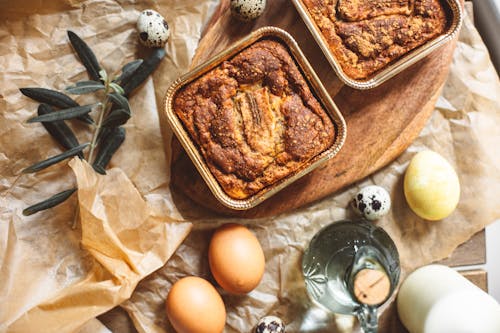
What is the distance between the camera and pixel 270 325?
6.78 ft

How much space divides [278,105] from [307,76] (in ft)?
0.47

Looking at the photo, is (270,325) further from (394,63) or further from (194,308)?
(394,63)

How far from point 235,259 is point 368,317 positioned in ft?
1.60

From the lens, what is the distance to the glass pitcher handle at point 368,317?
1.89 meters

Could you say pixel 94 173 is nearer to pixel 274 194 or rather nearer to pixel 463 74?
pixel 274 194

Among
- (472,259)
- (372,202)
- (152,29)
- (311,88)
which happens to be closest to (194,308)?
(372,202)

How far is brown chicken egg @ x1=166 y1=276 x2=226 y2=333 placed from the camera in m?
1.96

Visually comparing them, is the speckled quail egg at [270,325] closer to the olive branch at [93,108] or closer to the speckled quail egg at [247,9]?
the olive branch at [93,108]

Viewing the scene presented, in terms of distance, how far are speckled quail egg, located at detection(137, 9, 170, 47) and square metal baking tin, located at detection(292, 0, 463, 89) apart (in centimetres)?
48

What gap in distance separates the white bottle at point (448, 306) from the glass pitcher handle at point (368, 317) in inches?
9.0

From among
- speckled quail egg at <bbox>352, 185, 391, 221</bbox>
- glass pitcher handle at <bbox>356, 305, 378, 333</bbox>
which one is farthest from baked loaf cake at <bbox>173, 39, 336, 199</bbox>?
glass pitcher handle at <bbox>356, 305, 378, 333</bbox>

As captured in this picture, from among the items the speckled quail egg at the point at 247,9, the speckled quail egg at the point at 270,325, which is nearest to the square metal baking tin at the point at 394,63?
the speckled quail egg at the point at 247,9

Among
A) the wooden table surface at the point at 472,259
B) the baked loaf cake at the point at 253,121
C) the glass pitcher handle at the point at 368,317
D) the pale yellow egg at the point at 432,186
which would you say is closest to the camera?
the glass pitcher handle at the point at 368,317

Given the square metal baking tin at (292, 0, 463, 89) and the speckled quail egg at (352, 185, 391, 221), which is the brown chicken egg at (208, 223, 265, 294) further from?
the square metal baking tin at (292, 0, 463, 89)
